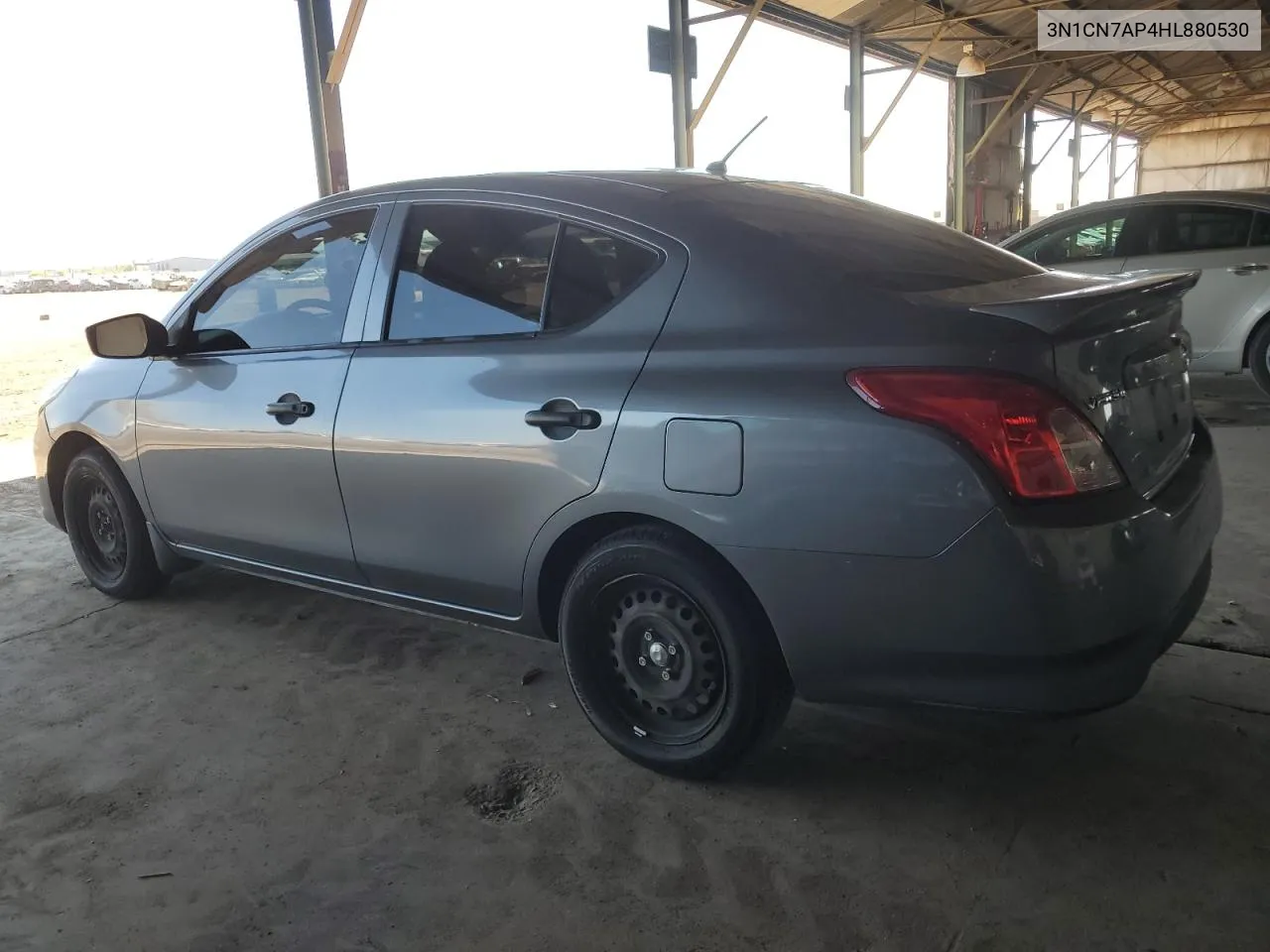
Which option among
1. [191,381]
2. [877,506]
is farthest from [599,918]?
[191,381]

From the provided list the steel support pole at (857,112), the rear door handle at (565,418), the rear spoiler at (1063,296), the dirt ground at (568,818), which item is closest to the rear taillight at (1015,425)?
the rear spoiler at (1063,296)

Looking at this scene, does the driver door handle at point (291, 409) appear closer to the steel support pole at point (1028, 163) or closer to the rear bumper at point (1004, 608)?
the rear bumper at point (1004, 608)

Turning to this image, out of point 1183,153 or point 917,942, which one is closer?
point 917,942

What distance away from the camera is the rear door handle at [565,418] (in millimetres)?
2191

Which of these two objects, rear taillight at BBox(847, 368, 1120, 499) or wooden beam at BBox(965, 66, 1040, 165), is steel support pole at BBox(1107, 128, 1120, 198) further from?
rear taillight at BBox(847, 368, 1120, 499)

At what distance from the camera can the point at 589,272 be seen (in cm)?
232

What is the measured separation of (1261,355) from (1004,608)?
597 cm

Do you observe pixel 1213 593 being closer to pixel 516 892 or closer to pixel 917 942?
pixel 917 942

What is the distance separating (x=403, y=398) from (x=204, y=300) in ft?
3.81

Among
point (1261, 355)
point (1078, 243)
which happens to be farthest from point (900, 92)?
point (1261, 355)

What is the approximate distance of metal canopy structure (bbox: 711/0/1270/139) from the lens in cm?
1393

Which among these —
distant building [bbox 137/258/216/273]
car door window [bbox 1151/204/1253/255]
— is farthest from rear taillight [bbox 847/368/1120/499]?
distant building [bbox 137/258/216/273]

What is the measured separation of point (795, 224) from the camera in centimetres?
229

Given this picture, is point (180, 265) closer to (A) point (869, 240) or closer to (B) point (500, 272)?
(B) point (500, 272)
